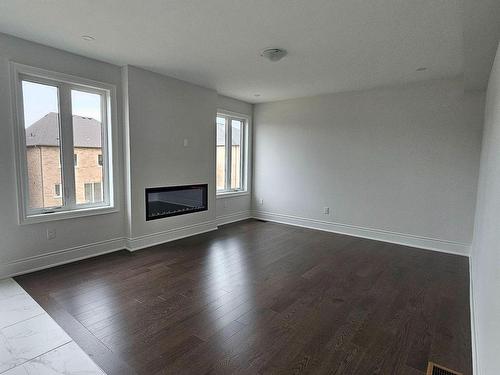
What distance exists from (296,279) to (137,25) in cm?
295

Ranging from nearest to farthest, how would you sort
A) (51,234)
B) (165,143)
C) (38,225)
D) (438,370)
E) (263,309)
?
(438,370) < (263,309) < (38,225) < (51,234) < (165,143)

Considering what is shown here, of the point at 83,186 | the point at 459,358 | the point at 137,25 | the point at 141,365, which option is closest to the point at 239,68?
the point at 137,25

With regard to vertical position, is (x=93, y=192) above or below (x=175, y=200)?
above

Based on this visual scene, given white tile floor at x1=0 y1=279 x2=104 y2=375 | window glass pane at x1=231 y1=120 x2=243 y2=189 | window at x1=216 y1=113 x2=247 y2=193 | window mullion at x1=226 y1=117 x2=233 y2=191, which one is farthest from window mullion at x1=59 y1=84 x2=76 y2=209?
window glass pane at x1=231 y1=120 x2=243 y2=189

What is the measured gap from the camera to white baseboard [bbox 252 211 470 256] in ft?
13.4

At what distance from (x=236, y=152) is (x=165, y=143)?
2046 millimetres

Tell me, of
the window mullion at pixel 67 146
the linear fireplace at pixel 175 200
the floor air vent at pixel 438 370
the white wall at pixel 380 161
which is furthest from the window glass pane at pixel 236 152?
the floor air vent at pixel 438 370

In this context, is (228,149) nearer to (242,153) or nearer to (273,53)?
(242,153)

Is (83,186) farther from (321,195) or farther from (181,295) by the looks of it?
(321,195)

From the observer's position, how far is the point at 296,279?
3086mm

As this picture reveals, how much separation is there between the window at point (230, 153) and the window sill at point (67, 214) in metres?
2.32

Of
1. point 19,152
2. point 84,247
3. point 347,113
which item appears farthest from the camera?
point 347,113

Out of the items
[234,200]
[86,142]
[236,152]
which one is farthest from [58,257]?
[236,152]

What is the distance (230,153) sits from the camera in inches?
230
